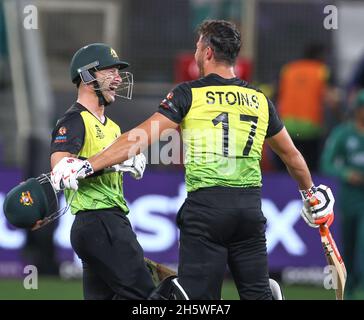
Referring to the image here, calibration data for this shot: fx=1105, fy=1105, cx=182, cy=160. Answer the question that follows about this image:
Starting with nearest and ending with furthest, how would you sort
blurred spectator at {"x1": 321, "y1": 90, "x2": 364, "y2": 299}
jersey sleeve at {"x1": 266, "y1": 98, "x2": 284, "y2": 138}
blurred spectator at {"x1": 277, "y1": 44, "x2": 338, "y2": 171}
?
jersey sleeve at {"x1": 266, "y1": 98, "x2": 284, "y2": 138} → blurred spectator at {"x1": 321, "y1": 90, "x2": 364, "y2": 299} → blurred spectator at {"x1": 277, "y1": 44, "x2": 338, "y2": 171}

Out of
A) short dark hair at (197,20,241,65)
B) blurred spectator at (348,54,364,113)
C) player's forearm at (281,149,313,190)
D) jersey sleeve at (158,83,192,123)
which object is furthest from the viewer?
blurred spectator at (348,54,364,113)

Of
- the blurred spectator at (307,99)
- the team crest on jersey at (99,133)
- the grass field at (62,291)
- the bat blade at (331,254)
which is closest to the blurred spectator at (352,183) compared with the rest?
the grass field at (62,291)

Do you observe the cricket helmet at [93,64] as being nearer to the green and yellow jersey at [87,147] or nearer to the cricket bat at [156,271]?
the green and yellow jersey at [87,147]

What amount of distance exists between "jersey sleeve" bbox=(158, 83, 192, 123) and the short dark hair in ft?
1.08

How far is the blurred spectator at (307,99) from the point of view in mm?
14180

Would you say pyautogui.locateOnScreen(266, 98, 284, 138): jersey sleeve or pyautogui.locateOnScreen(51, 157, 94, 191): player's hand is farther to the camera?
pyautogui.locateOnScreen(266, 98, 284, 138): jersey sleeve

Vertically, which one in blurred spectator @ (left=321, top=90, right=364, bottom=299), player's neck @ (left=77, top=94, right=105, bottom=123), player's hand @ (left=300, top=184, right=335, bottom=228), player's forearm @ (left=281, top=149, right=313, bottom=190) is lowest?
blurred spectator @ (left=321, top=90, right=364, bottom=299)

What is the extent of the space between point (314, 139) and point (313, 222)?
278 inches

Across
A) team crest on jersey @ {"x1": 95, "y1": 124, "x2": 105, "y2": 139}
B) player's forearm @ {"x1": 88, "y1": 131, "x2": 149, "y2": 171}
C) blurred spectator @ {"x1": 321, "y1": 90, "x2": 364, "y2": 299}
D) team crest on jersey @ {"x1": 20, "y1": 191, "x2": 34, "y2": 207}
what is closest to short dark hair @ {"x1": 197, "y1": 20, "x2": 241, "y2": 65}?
player's forearm @ {"x1": 88, "y1": 131, "x2": 149, "y2": 171}

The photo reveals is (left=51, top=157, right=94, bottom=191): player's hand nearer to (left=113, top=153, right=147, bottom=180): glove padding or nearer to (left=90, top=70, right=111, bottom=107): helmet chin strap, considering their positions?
(left=113, top=153, right=147, bottom=180): glove padding

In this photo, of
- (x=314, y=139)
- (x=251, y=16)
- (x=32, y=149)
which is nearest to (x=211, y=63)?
(x=32, y=149)

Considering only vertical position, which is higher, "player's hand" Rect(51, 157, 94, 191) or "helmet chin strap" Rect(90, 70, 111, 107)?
"helmet chin strap" Rect(90, 70, 111, 107)

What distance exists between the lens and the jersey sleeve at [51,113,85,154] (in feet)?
22.9

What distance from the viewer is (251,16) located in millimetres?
16703
